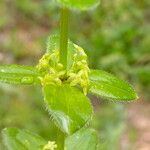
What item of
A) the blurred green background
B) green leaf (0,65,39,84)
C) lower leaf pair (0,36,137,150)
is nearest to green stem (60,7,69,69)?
lower leaf pair (0,36,137,150)

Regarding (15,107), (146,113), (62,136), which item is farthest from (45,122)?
(62,136)

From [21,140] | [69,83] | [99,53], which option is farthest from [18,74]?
[99,53]

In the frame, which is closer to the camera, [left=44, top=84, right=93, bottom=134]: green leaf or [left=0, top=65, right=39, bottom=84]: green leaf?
[left=44, top=84, right=93, bottom=134]: green leaf

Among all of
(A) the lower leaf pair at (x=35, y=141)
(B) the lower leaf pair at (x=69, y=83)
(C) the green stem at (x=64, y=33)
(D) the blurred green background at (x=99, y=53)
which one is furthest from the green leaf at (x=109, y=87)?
(D) the blurred green background at (x=99, y=53)

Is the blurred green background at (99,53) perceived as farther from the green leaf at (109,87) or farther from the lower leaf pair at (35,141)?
the green leaf at (109,87)

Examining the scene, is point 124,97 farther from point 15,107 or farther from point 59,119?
point 15,107

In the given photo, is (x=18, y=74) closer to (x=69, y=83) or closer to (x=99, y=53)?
(x=69, y=83)

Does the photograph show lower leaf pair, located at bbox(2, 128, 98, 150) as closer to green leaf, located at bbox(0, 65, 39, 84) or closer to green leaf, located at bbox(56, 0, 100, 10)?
green leaf, located at bbox(0, 65, 39, 84)
